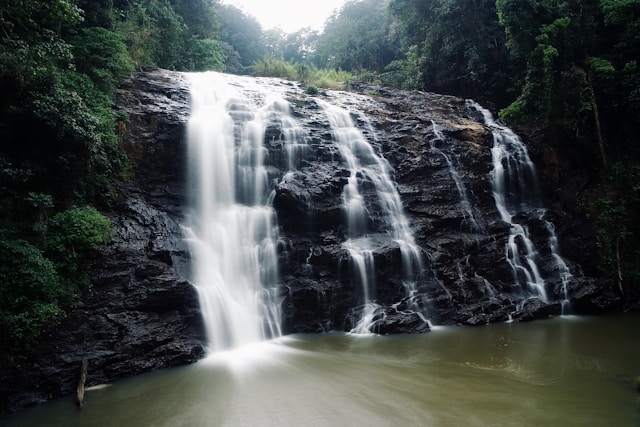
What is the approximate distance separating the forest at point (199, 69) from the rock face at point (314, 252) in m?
0.61

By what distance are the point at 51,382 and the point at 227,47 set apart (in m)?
32.3

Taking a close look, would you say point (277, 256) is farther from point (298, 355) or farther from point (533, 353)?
point (533, 353)

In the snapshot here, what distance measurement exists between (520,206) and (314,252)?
8.41m

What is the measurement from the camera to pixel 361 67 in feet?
104

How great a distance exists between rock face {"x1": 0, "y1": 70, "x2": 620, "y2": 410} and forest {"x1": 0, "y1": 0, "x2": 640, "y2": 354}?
2.00 ft

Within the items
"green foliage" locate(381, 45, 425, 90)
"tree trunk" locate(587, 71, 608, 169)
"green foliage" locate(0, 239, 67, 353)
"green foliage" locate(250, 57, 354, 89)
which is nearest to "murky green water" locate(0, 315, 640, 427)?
"green foliage" locate(0, 239, 67, 353)

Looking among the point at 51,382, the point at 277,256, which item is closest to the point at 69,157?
the point at 51,382

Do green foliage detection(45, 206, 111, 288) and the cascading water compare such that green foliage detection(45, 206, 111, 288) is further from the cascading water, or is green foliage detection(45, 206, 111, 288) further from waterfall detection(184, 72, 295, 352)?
the cascading water

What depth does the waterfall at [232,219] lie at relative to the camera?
33.7ft

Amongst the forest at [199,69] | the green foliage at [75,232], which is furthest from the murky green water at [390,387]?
the green foliage at [75,232]

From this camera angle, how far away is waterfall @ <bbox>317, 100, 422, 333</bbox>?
11.9 metres

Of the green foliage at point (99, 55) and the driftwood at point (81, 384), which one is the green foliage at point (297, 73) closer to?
the green foliage at point (99, 55)

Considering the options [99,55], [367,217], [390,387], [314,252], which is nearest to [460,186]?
[367,217]

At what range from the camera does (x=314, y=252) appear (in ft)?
39.7
